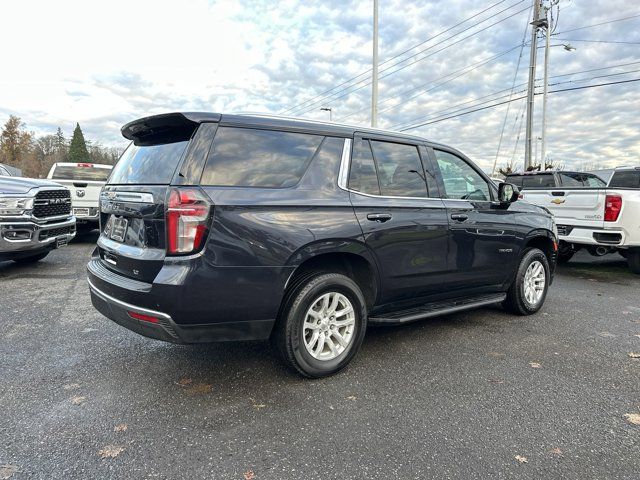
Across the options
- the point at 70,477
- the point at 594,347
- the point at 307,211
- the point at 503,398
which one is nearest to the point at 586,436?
the point at 503,398

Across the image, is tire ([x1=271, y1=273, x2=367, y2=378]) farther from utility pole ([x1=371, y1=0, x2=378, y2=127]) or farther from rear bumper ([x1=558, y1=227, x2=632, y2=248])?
utility pole ([x1=371, y1=0, x2=378, y2=127])

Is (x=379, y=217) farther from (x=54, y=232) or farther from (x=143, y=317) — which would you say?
(x=54, y=232)

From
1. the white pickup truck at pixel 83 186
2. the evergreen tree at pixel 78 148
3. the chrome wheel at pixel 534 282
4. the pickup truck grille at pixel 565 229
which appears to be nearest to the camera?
the chrome wheel at pixel 534 282

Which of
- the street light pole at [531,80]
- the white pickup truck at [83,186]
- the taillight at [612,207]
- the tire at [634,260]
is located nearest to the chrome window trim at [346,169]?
the taillight at [612,207]

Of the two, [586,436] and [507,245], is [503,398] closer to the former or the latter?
[586,436]

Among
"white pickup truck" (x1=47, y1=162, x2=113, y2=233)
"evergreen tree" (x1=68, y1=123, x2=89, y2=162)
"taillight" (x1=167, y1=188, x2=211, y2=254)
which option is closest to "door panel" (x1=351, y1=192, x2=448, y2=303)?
"taillight" (x1=167, y1=188, x2=211, y2=254)

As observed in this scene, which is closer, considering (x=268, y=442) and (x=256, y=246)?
(x=268, y=442)

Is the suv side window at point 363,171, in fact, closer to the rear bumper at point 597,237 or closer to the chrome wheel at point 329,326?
the chrome wheel at point 329,326

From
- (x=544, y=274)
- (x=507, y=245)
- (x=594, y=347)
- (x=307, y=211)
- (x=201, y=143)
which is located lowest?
(x=594, y=347)

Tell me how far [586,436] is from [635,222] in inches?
222

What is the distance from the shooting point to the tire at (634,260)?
25.3 feet

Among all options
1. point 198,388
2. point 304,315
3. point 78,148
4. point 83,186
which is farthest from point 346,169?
point 78,148

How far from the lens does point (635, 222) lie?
6.95 meters

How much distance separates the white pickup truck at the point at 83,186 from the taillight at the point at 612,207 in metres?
9.59
